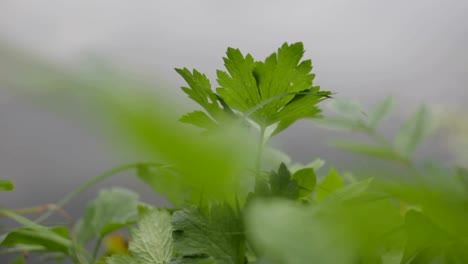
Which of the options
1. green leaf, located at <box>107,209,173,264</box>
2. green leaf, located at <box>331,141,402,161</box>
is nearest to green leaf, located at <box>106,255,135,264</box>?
green leaf, located at <box>107,209,173,264</box>

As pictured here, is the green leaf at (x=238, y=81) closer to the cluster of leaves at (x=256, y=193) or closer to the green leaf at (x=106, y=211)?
the cluster of leaves at (x=256, y=193)

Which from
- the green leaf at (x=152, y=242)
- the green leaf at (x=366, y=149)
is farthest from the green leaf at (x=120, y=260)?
the green leaf at (x=366, y=149)

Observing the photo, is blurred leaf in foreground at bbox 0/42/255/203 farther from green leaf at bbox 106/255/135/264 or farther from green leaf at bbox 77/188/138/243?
green leaf at bbox 77/188/138/243

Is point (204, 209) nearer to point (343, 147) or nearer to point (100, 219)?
point (343, 147)

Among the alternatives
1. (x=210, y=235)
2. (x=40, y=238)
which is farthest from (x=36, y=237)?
(x=210, y=235)

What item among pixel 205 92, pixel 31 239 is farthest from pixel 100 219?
pixel 205 92

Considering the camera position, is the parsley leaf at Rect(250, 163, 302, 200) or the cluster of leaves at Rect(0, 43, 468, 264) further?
the parsley leaf at Rect(250, 163, 302, 200)
